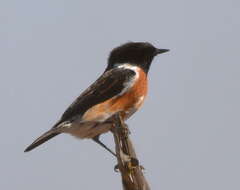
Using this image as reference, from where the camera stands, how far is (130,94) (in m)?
9.00

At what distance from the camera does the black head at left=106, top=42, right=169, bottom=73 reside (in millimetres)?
10383

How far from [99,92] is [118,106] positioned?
1.45 feet

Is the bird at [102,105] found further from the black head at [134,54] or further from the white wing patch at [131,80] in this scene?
the black head at [134,54]

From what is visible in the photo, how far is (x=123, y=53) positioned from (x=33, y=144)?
2581 millimetres

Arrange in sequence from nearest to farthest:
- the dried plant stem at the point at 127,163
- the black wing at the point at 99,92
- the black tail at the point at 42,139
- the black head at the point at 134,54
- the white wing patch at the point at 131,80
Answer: the dried plant stem at the point at 127,163 < the black tail at the point at 42,139 < the black wing at the point at 99,92 < the white wing patch at the point at 131,80 < the black head at the point at 134,54

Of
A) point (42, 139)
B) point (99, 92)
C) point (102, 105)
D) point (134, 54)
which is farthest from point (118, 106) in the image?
point (134, 54)

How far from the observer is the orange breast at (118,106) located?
8.76 meters

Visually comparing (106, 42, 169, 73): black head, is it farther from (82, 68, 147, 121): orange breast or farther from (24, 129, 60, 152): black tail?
(24, 129, 60, 152): black tail

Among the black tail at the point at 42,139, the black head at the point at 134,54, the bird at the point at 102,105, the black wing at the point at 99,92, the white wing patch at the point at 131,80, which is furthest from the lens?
the black head at the point at 134,54

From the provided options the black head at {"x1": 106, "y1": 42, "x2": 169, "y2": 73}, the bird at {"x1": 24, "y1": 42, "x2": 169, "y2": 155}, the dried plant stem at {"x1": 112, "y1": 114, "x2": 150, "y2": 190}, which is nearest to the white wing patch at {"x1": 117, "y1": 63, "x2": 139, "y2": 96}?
the bird at {"x1": 24, "y1": 42, "x2": 169, "y2": 155}

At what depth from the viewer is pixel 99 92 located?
9.16 meters

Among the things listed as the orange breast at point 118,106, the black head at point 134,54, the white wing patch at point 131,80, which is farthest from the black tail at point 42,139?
the black head at point 134,54

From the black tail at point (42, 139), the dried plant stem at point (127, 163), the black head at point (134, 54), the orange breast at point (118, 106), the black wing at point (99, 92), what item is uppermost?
the black head at point (134, 54)

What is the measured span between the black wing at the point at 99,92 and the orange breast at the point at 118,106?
0.12 m
